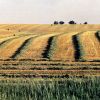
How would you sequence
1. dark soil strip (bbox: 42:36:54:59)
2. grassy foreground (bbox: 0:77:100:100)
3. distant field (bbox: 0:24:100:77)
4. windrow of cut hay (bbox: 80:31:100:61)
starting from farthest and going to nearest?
dark soil strip (bbox: 42:36:54:59), windrow of cut hay (bbox: 80:31:100:61), distant field (bbox: 0:24:100:77), grassy foreground (bbox: 0:77:100:100)

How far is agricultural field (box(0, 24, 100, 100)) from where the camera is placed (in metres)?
17.9

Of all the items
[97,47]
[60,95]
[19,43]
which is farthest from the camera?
[19,43]

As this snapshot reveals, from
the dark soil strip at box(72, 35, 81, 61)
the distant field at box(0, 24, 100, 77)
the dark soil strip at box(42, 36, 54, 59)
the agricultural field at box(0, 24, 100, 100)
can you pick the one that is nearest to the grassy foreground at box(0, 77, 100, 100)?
the agricultural field at box(0, 24, 100, 100)

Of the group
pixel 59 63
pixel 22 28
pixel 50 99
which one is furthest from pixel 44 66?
pixel 22 28

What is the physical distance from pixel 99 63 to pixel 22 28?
70199mm

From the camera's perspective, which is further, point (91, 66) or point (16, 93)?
point (91, 66)

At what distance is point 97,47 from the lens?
45.9 meters

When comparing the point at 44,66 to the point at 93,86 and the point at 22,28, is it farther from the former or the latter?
the point at 22,28

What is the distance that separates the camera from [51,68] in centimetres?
3359

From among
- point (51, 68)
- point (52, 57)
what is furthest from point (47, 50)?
point (51, 68)

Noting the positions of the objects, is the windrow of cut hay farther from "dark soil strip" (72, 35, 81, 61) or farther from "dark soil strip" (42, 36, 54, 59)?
"dark soil strip" (42, 36, 54, 59)

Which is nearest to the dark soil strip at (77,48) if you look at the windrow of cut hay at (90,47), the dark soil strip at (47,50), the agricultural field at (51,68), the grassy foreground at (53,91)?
the agricultural field at (51,68)

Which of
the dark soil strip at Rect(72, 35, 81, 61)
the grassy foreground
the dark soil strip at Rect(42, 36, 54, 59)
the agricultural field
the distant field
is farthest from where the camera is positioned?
the dark soil strip at Rect(42, 36, 54, 59)

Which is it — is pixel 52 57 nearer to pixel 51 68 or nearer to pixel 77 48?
pixel 77 48
